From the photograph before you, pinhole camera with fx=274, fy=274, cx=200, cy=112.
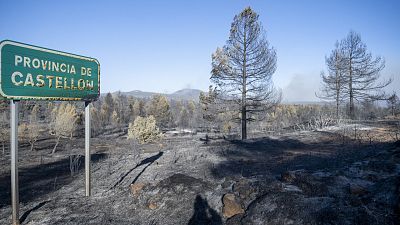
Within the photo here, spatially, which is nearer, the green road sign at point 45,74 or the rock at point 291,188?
the green road sign at point 45,74

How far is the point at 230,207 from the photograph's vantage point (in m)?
5.35

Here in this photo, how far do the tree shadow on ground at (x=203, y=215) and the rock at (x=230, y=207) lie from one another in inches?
6.8

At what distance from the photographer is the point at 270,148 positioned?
50.6 feet

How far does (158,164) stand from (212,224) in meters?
7.06

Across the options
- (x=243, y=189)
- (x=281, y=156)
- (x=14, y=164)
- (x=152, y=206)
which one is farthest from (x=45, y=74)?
(x=281, y=156)

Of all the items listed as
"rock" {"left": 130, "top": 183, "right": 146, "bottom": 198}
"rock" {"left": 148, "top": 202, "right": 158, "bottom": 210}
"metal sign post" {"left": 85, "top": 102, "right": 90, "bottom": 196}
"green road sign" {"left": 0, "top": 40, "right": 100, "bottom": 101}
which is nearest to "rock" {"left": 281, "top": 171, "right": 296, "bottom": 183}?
"rock" {"left": 148, "top": 202, "right": 158, "bottom": 210}

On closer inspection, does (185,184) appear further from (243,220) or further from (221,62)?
(221,62)

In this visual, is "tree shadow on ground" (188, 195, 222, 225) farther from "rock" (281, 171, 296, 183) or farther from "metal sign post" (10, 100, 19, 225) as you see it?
"metal sign post" (10, 100, 19, 225)

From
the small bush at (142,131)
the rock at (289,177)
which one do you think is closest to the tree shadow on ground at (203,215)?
the rock at (289,177)

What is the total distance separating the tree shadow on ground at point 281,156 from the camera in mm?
9430

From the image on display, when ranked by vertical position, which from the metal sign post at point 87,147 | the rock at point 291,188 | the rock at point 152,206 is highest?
the metal sign post at point 87,147

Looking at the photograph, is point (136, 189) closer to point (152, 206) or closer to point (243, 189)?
point (152, 206)

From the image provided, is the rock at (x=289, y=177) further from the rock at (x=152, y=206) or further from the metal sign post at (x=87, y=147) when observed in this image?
the metal sign post at (x=87, y=147)

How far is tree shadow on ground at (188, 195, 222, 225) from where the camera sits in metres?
5.21
